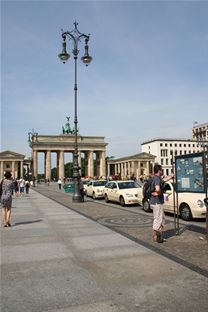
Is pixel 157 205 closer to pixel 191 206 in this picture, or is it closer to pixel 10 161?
Result: pixel 191 206

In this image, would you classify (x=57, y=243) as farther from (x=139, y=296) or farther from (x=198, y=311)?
(x=198, y=311)

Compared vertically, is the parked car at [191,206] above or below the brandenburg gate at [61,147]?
below

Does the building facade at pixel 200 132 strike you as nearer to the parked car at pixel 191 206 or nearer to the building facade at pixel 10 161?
the building facade at pixel 10 161

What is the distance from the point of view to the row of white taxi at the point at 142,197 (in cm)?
1313

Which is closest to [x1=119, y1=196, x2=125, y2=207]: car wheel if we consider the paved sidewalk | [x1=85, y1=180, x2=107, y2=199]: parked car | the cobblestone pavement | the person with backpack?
[x1=85, y1=180, x2=107, y2=199]: parked car

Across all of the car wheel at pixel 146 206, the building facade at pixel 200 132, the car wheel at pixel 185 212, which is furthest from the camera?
the building facade at pixel 200 132

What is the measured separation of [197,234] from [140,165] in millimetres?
117546

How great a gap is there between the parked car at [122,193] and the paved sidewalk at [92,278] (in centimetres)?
1110

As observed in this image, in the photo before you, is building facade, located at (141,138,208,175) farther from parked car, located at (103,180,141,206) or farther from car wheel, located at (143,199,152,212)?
car wheel, located at (143,199,152,212)

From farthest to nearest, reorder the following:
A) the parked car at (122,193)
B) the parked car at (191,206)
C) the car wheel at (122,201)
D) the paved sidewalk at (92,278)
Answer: the car wheel at (122,201), the parked car at (122,193), the parked car at (191,206), the paved sidewalk at (92,278)

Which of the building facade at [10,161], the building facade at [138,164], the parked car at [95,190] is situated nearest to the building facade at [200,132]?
the building facade at [138,164]

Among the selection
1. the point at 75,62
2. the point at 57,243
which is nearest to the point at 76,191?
the point at 75,62

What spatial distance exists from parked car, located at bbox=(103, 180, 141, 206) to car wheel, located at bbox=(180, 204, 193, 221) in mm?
5996

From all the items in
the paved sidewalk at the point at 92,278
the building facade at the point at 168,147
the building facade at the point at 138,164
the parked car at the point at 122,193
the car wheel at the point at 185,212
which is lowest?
the paved sidewalk at the point at 92,278
